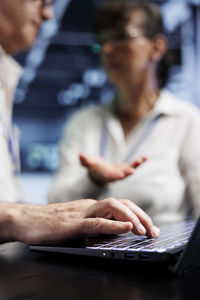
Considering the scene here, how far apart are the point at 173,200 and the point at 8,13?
0.95 m

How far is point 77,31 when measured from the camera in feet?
8.79

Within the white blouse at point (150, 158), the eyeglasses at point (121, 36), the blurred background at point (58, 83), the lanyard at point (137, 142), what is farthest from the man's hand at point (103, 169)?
the blurred background at point (58, 83)

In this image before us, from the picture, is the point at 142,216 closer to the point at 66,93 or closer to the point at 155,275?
the point at 155,275

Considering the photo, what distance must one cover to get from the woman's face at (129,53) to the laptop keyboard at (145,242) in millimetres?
1299

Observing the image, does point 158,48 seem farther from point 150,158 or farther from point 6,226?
point 6,226

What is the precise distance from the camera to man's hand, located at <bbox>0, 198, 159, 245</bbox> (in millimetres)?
615

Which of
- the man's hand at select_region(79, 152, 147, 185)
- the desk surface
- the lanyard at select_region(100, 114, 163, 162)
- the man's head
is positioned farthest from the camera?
the lanyard at select_region(100, 114, 163, 162)

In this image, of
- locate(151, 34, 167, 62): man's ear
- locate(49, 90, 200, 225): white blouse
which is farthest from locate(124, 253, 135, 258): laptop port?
locate(151, 34, 167, 62): man's ear

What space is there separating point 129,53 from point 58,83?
0.91m

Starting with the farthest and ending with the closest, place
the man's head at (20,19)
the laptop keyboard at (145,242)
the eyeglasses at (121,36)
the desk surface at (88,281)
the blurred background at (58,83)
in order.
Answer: the blurred background at (58,83), the eyeglasses at (121,36), the man's head at (20,19), the laptop keyboard at (145,242), the desk surface at (88,281)

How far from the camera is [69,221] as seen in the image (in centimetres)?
64

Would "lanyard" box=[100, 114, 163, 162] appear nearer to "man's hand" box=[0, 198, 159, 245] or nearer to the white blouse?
the white blouse

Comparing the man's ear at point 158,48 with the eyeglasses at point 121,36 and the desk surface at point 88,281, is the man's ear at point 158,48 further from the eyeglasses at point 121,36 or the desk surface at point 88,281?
the desk surface at point 88,281

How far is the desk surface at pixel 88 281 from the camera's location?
42cm
